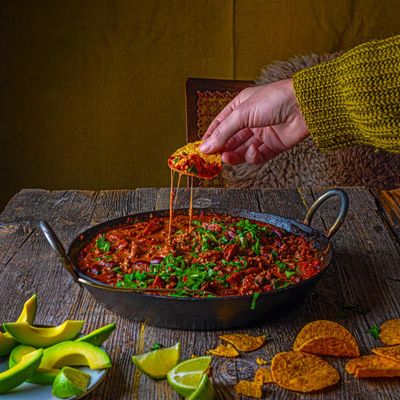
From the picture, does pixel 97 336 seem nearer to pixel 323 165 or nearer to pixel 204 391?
pixel 204 391

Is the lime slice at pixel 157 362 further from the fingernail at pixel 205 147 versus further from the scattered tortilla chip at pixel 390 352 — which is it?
the fingernail at pixel 205 147

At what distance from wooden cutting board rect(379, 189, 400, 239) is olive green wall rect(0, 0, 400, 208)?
60.6 inches

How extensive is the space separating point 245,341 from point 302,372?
21cm

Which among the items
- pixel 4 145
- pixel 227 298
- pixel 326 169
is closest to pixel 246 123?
pixel 227 298

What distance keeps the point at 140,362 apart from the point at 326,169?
227 centimetres

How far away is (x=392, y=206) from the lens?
2.88 metres

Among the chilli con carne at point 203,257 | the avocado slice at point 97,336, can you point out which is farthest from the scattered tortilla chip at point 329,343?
the avocado slice at point 97,336

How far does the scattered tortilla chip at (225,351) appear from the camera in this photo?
5.79 ft

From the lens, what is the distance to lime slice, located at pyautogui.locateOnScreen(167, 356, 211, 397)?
1.57 m

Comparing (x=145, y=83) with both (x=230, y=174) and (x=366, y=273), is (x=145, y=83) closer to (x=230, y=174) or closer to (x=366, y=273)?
(x=230, y=174)

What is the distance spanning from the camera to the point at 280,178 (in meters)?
3.83

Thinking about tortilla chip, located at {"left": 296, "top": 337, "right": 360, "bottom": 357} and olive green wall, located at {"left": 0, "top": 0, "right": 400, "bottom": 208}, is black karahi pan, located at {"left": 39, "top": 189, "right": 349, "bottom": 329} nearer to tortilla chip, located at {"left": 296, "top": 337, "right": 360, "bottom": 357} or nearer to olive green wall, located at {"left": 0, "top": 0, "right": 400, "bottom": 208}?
tortilla chip, located at {"left": 296, "top": 337, "right": 360, "bottom": 357}

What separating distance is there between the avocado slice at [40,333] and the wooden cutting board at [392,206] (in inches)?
53.5

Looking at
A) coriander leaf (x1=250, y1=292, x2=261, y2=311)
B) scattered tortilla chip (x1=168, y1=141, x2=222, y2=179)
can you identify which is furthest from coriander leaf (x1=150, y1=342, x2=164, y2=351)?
scattered tortilla chip (x1=168, y1=141, x2=222, y2=179)
